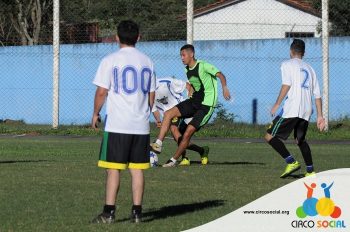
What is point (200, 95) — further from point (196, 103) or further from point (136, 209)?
point (136, 209)

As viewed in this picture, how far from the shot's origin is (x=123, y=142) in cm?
973

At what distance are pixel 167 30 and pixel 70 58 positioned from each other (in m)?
3.24

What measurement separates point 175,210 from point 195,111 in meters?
6.16

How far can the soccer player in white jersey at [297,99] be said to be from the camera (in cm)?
1450

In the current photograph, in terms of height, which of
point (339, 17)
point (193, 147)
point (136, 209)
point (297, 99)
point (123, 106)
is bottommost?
point (136, 209)

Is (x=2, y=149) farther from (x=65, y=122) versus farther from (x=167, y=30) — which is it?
(x=167, y=30)

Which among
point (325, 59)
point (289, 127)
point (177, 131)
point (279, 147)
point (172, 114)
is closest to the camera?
point (289, 127)

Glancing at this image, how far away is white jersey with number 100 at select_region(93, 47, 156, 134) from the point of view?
9.68m

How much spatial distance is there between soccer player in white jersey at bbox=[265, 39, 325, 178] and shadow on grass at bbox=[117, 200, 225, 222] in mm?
3314

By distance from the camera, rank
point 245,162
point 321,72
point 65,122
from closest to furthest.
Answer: point 245,162, point 321,72, point 65,122

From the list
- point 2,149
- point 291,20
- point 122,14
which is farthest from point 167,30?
point 2,149

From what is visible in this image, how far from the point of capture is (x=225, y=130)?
28328 mm

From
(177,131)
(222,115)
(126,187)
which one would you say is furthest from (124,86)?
(222,115)

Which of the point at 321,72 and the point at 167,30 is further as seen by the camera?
the point at 167,30
